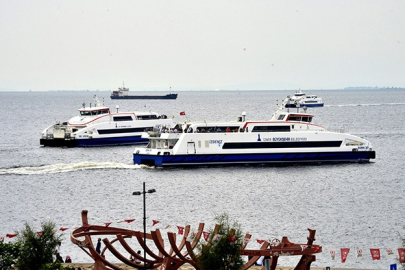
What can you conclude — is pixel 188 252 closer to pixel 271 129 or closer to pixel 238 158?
pixel 238 158

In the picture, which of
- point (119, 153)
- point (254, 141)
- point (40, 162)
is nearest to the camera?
point (254, 141)

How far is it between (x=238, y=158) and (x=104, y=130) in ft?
95.9

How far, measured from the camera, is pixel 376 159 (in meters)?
84.8

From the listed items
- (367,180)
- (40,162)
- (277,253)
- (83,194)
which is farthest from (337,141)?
(277,253)

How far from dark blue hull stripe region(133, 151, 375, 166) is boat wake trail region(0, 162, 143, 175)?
2494 mm

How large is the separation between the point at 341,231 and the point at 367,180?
21960mm

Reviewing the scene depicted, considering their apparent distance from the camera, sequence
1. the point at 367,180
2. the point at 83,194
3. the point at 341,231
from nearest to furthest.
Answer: the point at 341,231
the point at 83,194
the point at 367,180

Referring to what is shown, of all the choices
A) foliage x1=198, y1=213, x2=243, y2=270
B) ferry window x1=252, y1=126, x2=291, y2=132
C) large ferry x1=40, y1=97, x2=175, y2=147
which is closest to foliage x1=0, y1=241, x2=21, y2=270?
foliage x1=198, y1=213, x2=243, y2=270

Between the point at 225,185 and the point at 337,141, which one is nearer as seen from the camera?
the point at 225,185

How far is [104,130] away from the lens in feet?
326

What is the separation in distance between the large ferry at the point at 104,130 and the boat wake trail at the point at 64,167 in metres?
19.1

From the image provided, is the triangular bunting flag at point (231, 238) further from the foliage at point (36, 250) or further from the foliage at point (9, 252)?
the foliage at point (9, 252)

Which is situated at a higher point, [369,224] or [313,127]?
[313,127]

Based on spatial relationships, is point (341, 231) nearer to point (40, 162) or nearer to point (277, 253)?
point (277, 253)
